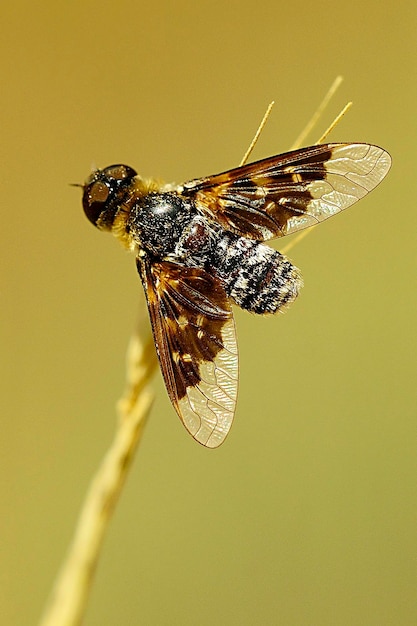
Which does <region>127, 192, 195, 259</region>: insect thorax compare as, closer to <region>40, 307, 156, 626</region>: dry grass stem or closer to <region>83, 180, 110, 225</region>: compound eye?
<region>83, 180, 110, 225</region>: compound eye

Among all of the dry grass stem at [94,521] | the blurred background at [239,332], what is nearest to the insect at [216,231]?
the dry grass stem at [94,521]

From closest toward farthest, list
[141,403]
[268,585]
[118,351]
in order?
[141,403] → [268,585] → [118,351]

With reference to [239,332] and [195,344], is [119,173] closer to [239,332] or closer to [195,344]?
Answer: [195,344]

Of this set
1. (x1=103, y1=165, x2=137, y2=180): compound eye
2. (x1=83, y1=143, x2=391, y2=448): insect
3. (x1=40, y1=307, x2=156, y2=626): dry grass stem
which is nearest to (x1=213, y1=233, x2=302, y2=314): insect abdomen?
(x1=83, y1=143, x2=391, y2=448): insect

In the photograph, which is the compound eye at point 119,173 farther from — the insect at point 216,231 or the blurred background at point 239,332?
the blurred background at point 239,332

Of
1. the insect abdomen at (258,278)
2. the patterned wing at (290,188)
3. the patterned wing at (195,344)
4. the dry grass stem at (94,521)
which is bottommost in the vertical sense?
the dry grass stem at (94,521)

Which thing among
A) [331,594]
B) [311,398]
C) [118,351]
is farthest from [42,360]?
[331,594]

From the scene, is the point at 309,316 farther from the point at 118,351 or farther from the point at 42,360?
the point at 42,360
